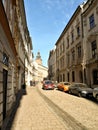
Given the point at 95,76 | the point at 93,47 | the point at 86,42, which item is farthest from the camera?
the point at 86,42

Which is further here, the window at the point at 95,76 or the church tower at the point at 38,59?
the church tower at the point at 38,59

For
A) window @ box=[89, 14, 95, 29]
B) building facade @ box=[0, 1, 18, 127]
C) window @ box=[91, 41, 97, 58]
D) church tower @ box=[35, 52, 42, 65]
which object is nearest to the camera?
building facade @ box=[0, 1, 18, 127]

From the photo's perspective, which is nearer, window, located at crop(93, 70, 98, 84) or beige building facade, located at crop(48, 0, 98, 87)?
window, located at crop(93, 70, 98, 84)

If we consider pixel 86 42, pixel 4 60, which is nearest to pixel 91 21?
pixel 86 42

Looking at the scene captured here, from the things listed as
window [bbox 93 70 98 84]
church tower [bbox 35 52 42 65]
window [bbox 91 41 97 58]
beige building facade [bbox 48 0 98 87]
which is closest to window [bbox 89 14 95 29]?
beige building facade [bbox 48 0 98 87]

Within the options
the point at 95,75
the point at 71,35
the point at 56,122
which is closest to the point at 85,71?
the point at 95,75

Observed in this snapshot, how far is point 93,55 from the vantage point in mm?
19734

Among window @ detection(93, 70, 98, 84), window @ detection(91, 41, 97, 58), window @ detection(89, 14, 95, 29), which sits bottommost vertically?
window @ detection(93, 70, 98, 84)

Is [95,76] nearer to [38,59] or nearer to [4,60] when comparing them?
[4,60]

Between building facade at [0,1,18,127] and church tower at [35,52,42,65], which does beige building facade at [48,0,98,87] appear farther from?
church tower at [35,52,42,65]

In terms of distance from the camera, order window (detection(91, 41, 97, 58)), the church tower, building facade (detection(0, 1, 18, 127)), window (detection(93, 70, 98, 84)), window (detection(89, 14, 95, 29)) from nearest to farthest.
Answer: building facade (detection(0, 1, 18, 127)) → window (detection(93, 70, 98, 84)) → window (detection(91, 41, 97, 58)) → window (detection(89, 14, 95, 29)) → the church tower

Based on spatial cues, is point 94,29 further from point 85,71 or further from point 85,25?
point 85,71

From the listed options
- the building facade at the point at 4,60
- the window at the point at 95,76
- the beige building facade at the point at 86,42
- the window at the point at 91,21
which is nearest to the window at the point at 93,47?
the beige building facade at the point at 86,42

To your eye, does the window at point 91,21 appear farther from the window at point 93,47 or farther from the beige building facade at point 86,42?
the window at point 93,47
